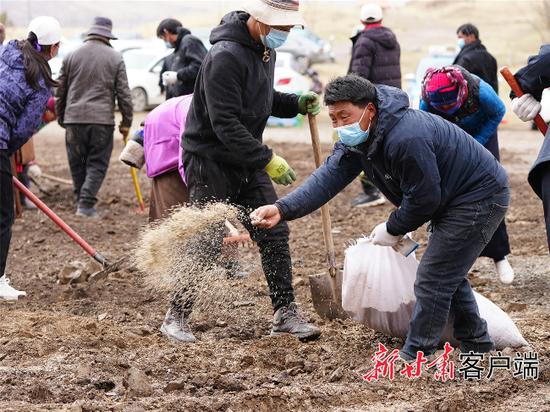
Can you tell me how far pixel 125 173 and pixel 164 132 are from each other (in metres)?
7.17

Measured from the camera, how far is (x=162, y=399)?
444cm

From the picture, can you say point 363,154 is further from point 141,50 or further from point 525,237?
point 141,50

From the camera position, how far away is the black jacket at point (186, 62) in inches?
362

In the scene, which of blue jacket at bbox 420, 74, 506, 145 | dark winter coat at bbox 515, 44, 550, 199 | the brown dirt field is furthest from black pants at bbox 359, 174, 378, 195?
dark winter coat at bbox 515, 44, 550, 199

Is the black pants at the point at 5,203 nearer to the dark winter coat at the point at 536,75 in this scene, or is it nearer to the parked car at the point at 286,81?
the dark winter coat at the point at 536,75

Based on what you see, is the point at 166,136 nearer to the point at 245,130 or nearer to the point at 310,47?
the point at 245,130

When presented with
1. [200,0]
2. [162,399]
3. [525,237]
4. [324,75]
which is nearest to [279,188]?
[525,237]

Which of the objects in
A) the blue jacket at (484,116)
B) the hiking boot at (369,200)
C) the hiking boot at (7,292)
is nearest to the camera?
the blue jacket at (484,116)

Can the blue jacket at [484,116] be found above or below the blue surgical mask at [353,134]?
below

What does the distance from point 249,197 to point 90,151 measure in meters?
4.98

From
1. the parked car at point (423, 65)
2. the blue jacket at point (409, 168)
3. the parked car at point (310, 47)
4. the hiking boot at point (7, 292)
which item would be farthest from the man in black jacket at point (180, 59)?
the parked car at point (310, 47)

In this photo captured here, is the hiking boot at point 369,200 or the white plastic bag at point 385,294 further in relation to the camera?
the hiking boot at point 369,200

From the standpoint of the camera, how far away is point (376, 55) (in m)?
9.95

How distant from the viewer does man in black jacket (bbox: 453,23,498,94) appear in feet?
32.2
